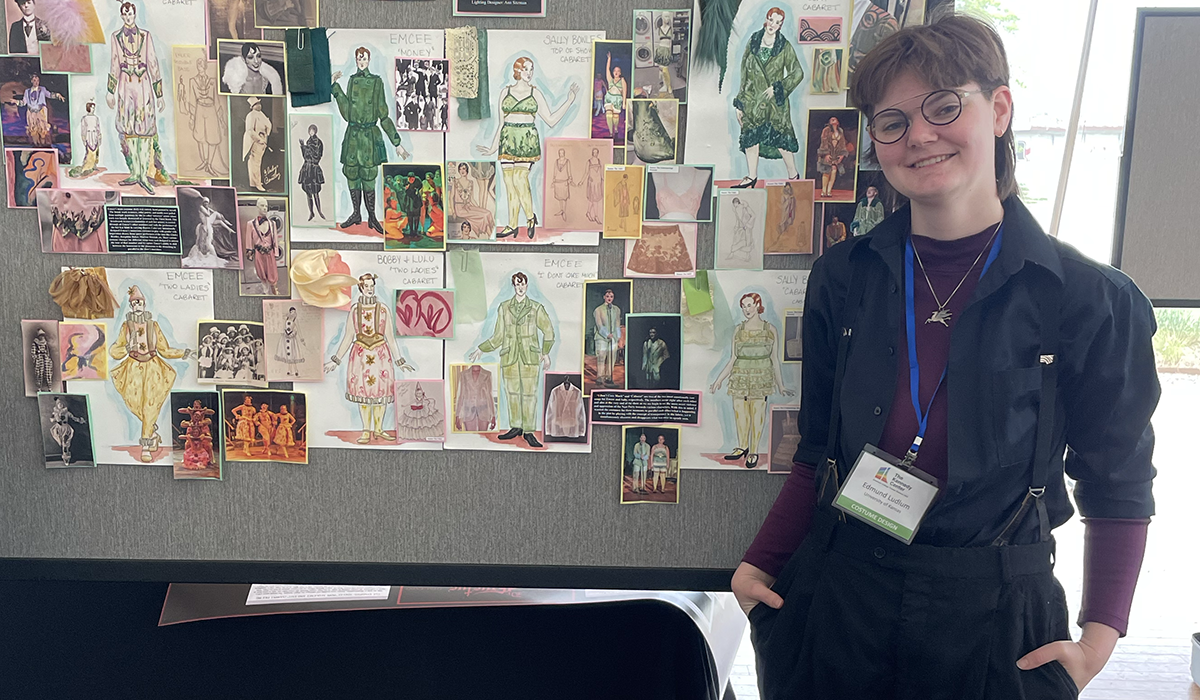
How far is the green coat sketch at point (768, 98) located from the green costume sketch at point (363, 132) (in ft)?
1.51

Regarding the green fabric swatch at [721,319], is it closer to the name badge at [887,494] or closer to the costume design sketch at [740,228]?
the costume design sketch at [740,228]

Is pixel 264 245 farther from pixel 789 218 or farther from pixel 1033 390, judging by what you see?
pixel 1033 390

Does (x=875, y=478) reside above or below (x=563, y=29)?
below

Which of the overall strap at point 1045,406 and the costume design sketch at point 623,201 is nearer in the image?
the overall strap at point 1045,406

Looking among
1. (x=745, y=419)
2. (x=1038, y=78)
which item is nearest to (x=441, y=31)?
(x=745, y=419)

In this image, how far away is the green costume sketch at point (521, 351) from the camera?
1.02 m

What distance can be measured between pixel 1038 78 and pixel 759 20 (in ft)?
3.20

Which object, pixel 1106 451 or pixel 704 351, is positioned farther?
pixel 704 351

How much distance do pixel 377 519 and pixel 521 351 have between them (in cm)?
32

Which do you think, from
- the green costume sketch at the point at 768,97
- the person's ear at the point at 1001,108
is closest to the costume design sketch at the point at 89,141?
the green costume sketch at the point at 768,97

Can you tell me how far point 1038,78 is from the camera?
62.7 inches

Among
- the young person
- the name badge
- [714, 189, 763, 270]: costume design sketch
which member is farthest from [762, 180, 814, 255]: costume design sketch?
the name badge

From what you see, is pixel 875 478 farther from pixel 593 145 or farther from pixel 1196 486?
pixel 1196 486

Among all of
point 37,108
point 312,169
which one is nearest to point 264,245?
point 312,169
